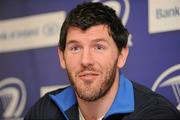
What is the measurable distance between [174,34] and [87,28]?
2.01 ft

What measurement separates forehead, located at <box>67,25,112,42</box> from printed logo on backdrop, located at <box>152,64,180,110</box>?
0.55m

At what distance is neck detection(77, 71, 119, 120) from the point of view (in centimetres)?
146

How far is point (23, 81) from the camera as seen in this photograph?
2355 millimetres

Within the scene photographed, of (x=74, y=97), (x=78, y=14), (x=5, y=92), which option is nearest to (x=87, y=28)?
(x=78, y=14)

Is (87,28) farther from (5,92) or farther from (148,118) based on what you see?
(5,92)

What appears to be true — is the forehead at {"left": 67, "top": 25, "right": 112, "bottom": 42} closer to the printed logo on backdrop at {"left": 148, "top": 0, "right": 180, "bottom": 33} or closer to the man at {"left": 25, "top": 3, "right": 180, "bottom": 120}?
the man at {"left": 25, "top": 3, "right": 180, "bottom": 120}

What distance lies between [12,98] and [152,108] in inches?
51.4

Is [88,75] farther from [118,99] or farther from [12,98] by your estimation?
[12,98]

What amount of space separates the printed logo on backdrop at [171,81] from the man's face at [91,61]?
51cm

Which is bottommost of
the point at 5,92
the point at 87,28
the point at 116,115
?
the point at 5,92

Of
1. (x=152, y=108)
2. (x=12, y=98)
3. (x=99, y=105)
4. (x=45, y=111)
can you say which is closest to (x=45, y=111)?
(x=45, y=111)

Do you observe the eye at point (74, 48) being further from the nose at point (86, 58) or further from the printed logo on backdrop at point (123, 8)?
the printed logo on backdrop at point (123, 8)

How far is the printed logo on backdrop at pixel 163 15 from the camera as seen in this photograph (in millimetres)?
1848

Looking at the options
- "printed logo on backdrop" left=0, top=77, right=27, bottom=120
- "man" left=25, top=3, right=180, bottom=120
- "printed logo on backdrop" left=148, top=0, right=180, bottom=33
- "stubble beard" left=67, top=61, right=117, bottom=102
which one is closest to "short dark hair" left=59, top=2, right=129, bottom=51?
"man" left=25, top=3, right=180, bottom=120
